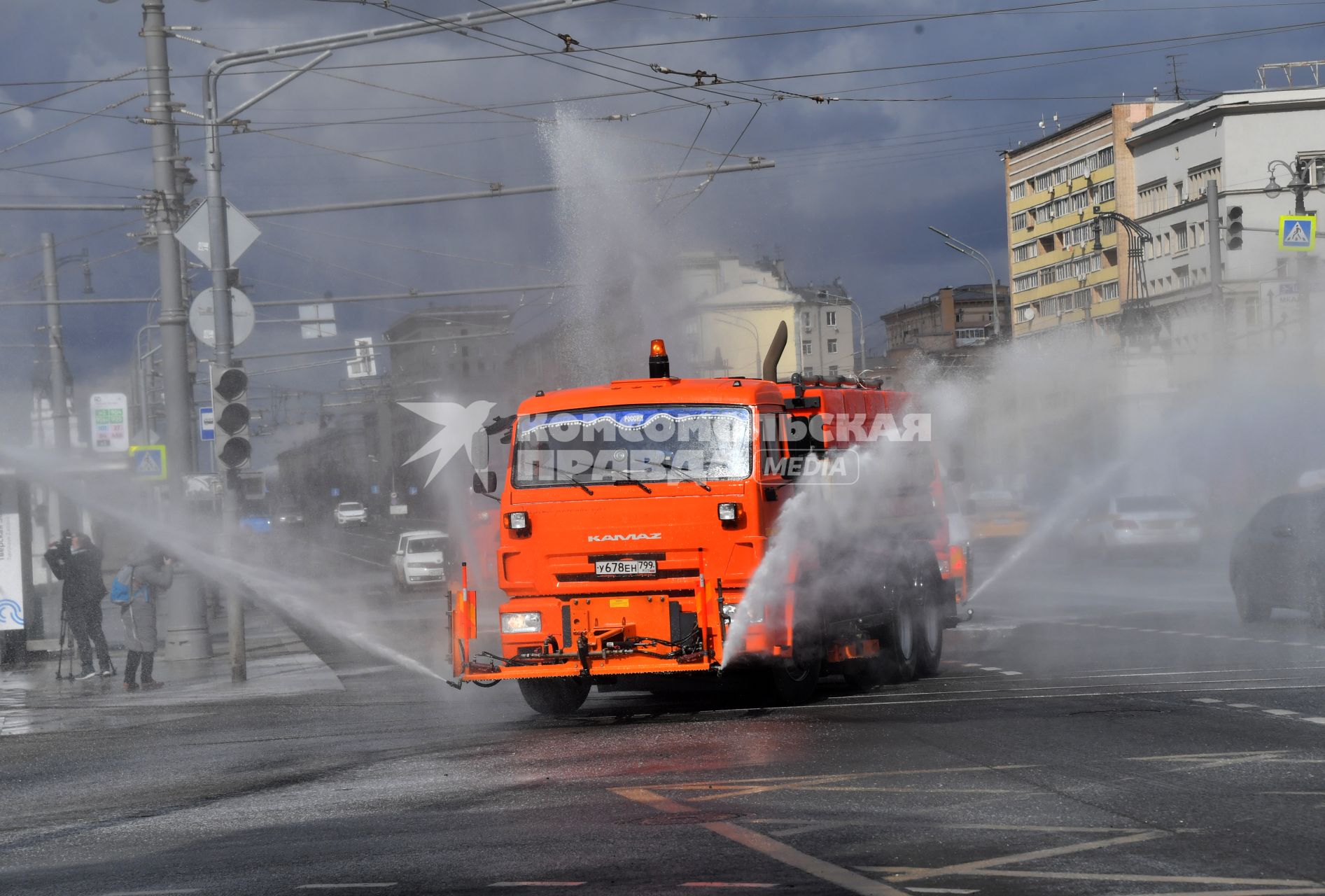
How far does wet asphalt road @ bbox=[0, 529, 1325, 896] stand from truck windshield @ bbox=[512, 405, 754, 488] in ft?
6.43

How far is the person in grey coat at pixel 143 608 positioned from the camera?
1808 centimetres

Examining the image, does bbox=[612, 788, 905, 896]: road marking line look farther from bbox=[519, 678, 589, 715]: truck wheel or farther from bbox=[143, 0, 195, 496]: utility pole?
bbox=[143, 0, 195, 496]: utility pole

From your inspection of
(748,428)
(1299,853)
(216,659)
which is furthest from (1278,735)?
(216,659)

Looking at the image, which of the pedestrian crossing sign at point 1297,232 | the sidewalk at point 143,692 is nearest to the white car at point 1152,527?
the pedestrian crossing sign at point 1297,232

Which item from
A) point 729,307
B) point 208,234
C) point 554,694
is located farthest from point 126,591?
point 729,307

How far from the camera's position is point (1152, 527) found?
3222cm

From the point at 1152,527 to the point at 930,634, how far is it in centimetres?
1856

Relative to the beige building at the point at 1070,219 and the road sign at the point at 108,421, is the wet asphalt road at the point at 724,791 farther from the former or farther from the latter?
the beige building at the point at 1070,219

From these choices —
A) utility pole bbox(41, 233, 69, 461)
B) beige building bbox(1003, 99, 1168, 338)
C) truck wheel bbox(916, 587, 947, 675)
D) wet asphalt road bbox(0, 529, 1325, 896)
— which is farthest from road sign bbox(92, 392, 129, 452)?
beige building bbox(1003, 99, 1168, 338)

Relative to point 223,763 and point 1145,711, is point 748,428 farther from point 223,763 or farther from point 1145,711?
point 223,763

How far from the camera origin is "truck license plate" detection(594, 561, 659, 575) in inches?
480

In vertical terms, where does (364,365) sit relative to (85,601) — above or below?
above

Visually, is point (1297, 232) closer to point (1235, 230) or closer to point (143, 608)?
point (1235, 230)

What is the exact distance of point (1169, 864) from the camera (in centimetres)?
645
